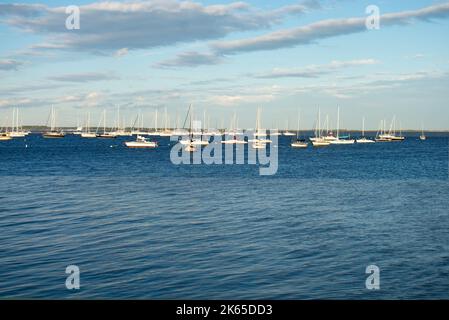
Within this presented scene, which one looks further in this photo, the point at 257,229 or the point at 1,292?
the point at 257,229

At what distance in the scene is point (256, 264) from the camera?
76.5 feet

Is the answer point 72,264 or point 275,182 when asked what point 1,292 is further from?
point 275,182

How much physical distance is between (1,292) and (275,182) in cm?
5086

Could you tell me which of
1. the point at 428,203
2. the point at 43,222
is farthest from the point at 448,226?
the point at 43,222

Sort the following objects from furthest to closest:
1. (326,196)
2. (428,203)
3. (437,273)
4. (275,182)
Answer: (275,182), (326,196), (428,203), (437,273)

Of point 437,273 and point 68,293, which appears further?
point 437,273

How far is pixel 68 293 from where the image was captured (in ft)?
62.6

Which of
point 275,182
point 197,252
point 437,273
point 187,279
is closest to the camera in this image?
point 187,279

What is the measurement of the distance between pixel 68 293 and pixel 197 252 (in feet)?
26.5

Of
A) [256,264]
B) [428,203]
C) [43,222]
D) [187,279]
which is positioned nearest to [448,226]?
[428,203]

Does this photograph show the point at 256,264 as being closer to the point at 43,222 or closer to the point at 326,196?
the point at 43,222

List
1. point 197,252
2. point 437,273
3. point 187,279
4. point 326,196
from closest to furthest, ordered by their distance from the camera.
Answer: point 187,279 < point 437,273 < point 197,252 < point 326,196

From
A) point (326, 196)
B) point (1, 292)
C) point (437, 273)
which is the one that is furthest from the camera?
point (326, 196)

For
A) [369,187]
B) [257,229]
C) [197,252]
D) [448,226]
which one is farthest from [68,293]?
[369,187]
